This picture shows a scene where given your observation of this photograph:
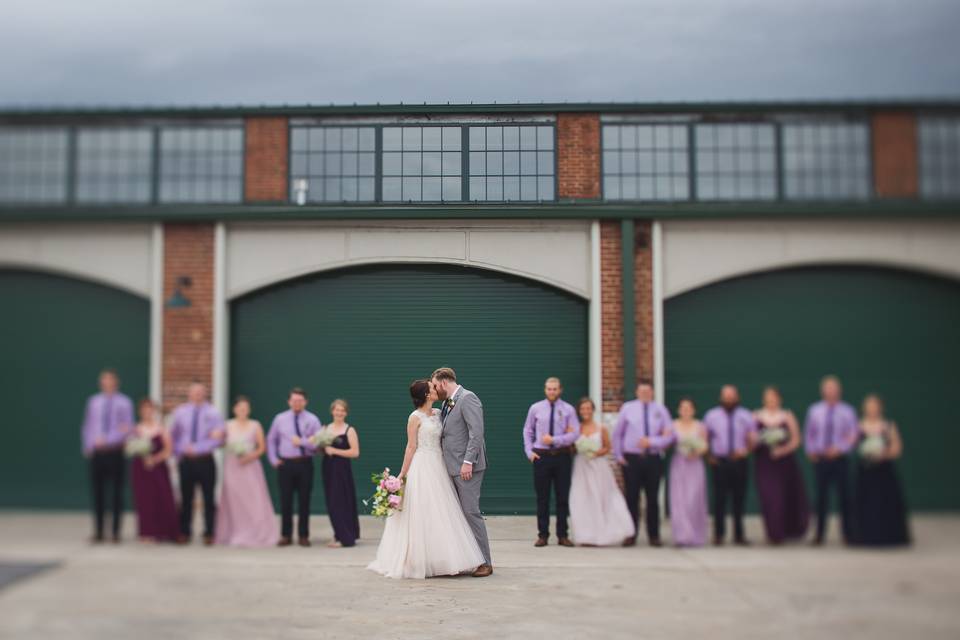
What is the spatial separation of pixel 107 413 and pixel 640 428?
467 cm

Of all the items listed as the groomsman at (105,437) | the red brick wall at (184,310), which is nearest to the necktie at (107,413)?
the groomsman at (105,437)

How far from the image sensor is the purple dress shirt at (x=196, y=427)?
4.61 metres

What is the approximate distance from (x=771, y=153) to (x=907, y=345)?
119cm

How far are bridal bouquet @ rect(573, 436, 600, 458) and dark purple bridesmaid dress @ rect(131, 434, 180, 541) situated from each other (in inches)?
162

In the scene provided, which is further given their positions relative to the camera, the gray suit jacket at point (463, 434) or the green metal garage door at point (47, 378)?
the gray suit jacket at point (463, 434)

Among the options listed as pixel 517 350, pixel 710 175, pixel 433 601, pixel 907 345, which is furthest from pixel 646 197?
pixel 907 345

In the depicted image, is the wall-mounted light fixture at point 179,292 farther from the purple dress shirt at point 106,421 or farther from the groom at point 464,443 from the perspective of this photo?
the groom at point 464,443

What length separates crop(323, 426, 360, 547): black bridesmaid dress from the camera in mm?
7117

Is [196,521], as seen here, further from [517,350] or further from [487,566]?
[517,350]

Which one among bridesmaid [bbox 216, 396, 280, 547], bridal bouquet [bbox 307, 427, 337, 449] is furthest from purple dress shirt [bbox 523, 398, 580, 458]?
bridesmaid [bbox 216, 396, 280, 547]

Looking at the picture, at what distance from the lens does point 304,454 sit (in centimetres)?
699

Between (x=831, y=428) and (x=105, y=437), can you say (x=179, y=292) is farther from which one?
(x=831, y=428)

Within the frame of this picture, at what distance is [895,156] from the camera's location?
261 centimetres

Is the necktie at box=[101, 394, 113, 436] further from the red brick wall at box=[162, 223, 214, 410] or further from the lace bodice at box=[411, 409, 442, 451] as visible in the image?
the lace bodice at box=[411, 409, 442, 451]
